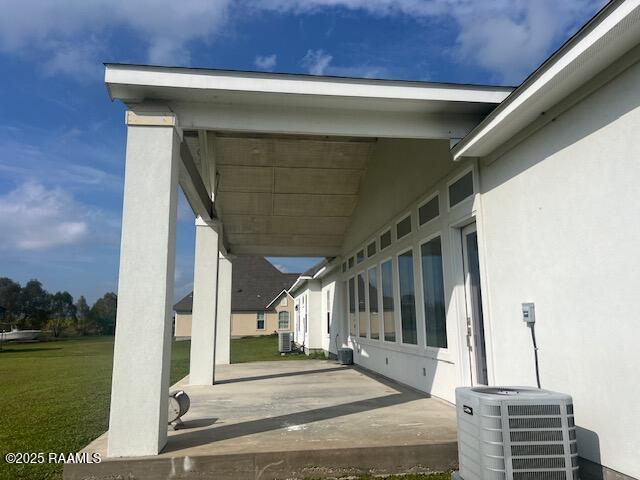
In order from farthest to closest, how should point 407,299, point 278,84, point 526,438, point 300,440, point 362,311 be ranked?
point 362,311 < point 407,299 < point 278,84 < point 300,440 < point 526,438

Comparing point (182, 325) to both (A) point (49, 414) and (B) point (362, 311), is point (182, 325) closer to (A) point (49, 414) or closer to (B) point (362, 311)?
(B) point (362, 311)

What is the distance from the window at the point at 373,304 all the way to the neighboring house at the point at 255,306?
88.9 ft

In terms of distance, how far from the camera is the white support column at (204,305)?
9.58 metres

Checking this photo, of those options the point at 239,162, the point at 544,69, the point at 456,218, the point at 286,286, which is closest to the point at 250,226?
the point at 239,162

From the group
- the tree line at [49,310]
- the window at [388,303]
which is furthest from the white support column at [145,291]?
the tree line at [49,310]

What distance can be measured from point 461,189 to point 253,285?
38.4m

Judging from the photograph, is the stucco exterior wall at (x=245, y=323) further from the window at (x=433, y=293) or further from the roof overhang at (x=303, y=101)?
the roof overhang at (x=303, y=101)

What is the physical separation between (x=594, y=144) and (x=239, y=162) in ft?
27.2

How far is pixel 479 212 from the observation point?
17.5ft

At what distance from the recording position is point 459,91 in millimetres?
4980

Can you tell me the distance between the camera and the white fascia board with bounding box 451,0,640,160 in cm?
291

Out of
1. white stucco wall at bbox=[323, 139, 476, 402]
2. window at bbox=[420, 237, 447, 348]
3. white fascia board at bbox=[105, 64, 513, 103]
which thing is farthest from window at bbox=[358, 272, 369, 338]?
white fascia board at bbox=[105, 64, 513, 103]

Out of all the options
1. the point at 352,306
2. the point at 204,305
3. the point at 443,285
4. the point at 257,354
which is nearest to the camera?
the point at 443,285

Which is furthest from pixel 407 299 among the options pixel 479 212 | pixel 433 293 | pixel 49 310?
pixel 49 310
